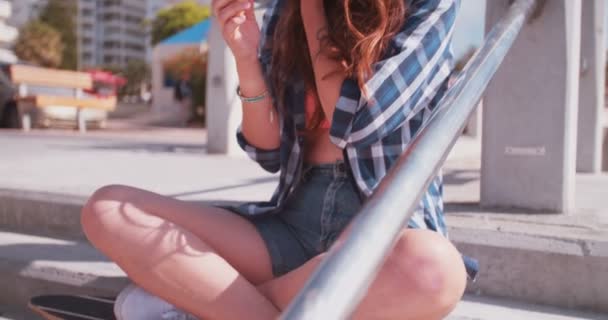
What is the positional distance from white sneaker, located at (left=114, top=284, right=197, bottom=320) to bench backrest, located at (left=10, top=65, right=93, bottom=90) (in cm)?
996

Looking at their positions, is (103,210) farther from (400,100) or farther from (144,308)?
(400,100)

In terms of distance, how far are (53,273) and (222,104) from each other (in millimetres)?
3913

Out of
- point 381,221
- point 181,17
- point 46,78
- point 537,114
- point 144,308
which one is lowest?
point 144,308

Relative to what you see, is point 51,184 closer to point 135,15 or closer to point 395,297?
point 395,297

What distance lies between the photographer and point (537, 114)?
1983 mm

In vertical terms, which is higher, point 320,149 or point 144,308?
point 320,149

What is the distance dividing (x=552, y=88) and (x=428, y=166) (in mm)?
1279

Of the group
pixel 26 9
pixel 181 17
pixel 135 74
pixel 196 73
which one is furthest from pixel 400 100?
pixel 135 74

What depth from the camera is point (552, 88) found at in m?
1.95

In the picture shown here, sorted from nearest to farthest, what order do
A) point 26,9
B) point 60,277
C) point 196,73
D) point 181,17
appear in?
point 60,277 < point 196,73 < point 181,17 < point 26,9

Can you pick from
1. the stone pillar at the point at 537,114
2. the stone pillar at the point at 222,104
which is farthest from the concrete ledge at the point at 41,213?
the stone pillar at the point at 222,104

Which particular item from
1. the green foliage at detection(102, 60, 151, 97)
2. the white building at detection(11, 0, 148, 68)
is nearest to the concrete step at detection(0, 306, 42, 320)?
the green foliage at detection(102, 60, 151, 97)

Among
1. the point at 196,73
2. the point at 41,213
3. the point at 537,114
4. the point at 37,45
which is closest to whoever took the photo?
the point at 537,114

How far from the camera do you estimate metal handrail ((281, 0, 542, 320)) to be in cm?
65
